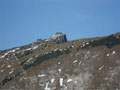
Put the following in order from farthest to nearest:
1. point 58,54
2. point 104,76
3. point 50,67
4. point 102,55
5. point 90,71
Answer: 1. point 58,54
2. point 50,67
3. point 102,55
4. point 90,71
5. point 104,76

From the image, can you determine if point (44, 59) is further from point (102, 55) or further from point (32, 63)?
point (102, 55)

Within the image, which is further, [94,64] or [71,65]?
[71,65]

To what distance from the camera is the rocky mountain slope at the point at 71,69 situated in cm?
12711

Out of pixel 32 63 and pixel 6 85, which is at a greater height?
pixel 32 63

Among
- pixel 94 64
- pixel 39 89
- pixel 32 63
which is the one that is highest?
pixel 32 63

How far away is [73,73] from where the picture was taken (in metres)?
142

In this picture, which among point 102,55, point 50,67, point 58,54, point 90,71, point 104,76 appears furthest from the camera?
point 58,54

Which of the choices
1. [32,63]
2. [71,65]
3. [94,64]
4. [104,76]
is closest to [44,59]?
[32,63]

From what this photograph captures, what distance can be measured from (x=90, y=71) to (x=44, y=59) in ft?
175

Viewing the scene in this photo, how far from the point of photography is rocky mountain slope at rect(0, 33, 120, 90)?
127 metres

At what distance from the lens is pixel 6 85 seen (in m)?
153

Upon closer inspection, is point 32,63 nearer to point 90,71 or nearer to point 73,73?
point 73,73

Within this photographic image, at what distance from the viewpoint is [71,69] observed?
5817 inches

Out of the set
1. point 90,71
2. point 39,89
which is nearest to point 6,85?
point 39,89
